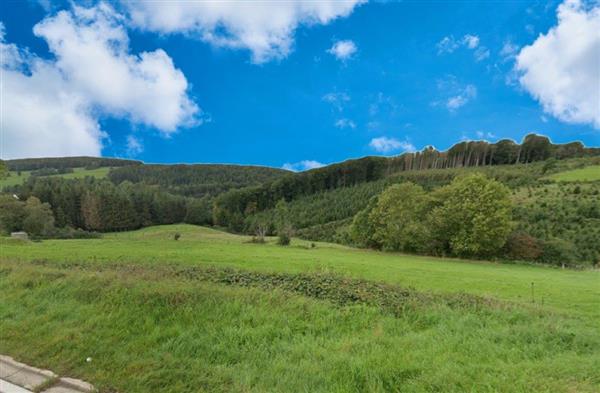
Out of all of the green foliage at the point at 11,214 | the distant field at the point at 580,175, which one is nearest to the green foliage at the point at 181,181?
the green foliage at the point at 11,214

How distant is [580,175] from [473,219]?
5714cm

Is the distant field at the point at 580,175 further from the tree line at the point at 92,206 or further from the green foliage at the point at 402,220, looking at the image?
the tree line at the point at 92,206

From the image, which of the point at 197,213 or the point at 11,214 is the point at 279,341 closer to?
the point at 11,214

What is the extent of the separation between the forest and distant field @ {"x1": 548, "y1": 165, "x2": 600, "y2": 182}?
2.60 m

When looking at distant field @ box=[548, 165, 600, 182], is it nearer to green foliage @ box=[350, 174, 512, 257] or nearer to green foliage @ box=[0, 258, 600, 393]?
green foliage @ box=[350, 174, 512, 257]

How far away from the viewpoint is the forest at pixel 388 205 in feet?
134

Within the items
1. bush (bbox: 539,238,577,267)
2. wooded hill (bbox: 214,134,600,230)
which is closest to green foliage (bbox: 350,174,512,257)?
bush (bbox: 539,238,577,267)

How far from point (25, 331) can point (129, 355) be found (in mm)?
2893

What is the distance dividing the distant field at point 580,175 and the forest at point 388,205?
8.55ft

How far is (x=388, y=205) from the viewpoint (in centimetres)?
4859

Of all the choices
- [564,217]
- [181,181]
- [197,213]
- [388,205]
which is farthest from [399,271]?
[181,181]

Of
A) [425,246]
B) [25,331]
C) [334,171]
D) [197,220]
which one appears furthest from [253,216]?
[25,331]

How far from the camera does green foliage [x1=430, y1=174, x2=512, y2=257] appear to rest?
38562 millimetres

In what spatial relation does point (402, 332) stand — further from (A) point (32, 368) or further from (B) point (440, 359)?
(A) point (32, 368)
